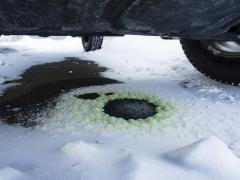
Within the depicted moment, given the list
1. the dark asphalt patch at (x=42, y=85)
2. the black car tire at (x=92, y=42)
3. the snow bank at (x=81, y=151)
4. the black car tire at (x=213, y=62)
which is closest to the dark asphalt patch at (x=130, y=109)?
the dark asphalt patch at (x=42, y=85)

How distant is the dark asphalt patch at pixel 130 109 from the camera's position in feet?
6.82

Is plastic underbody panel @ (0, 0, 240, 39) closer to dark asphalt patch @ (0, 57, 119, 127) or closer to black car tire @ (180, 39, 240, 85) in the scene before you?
dark asphalt patch @ (0, 57, 119, 127)

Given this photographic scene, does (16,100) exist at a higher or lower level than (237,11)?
lower

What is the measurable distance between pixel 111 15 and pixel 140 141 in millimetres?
604

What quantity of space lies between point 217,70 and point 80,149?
1.63 m

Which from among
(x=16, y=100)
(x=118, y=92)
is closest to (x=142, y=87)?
(x=118, y=92)

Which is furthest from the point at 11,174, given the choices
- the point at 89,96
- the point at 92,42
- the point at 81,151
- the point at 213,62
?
the point at 92,42

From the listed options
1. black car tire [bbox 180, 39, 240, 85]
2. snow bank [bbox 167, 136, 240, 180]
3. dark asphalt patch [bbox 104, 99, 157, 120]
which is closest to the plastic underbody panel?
dark asphalt patch [bbox 104, 99, 157, 120]

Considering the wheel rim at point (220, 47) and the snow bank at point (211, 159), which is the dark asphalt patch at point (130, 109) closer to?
the snow bank at point (211, 159)

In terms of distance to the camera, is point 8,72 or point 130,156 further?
point 8,72

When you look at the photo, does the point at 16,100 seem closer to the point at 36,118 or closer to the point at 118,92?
the point at 36,118

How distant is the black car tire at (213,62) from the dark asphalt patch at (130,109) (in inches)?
30.7

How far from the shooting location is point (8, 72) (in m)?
3.12

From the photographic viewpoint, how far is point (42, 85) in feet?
8.93
